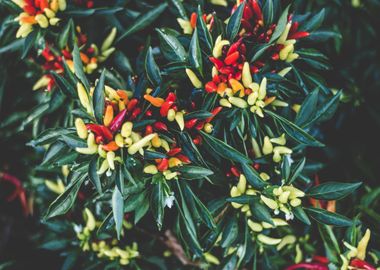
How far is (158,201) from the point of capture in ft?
4.90

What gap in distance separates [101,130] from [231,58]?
1.41 feet

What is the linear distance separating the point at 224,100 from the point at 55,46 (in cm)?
69

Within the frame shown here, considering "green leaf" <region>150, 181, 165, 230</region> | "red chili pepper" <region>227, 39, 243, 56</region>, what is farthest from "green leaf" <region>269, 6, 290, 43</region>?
"green leaf" <region>150, 181, 165, 230</region>

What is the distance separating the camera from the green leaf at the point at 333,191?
1.60 m

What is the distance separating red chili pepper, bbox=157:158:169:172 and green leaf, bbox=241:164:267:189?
243 millimetres

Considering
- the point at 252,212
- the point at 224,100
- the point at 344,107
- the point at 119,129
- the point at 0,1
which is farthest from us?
the point at 344,107

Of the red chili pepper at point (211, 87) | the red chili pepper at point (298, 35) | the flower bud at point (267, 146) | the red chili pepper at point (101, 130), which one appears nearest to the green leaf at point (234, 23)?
the red chili pepper at point (211, 87)

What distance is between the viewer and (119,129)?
4.67 ft

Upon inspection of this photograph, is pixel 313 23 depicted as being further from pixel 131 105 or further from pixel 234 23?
pixel 131 105

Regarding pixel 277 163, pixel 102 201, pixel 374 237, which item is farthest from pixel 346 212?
pixel 102 201

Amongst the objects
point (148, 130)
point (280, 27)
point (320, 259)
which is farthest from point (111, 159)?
point (320, 259)

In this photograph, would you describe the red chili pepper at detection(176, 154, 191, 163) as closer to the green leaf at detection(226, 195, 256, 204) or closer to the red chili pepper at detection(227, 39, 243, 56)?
the green leaf at detection(226, 195, 256, 204)

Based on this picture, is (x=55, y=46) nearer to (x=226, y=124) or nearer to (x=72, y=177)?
(x=72, y=177)

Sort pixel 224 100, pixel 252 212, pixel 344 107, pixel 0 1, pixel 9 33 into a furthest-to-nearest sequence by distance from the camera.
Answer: pixel 344 107 < pixel 9 33 < pixel 0 1 < pixel 252 212 < pixel 224 100
